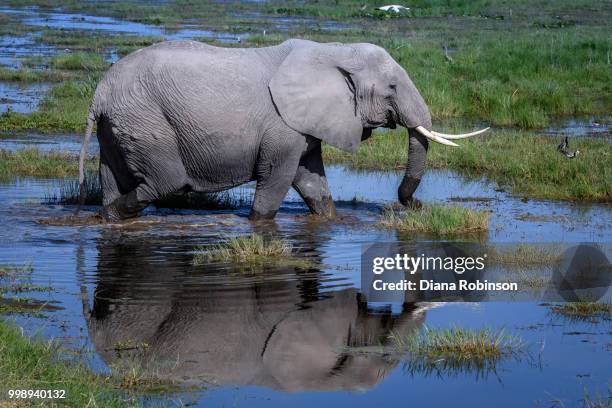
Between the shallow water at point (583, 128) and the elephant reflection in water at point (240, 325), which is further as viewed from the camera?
the shallow water at point (583, 128)

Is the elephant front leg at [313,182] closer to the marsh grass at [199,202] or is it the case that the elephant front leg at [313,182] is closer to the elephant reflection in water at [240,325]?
the marsh grass at [199,202]

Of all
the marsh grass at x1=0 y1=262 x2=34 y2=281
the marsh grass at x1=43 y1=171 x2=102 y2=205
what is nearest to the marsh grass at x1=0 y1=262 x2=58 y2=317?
the marsh grass at x1=0 y1=262 x2=34 y2=281

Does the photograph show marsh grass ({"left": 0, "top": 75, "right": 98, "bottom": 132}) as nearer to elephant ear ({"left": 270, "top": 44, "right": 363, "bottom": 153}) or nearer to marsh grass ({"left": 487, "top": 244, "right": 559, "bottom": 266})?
elephant ear ({"left": 270, "top": 44, "right": 363, "bottom": 153})

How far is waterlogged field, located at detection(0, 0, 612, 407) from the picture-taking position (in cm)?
624

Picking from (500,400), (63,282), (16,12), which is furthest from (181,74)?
(16,12)

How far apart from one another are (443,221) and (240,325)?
3.25 m

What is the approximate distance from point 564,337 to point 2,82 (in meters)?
15.4

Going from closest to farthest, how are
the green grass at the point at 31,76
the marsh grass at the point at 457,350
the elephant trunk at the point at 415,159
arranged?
the marsh grass at the point at 457,350
the elephant trunk at the point at 415,159
the green grass at the point at 31,76

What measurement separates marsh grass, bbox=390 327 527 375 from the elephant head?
3.68m

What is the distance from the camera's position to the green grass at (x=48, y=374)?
557 cm

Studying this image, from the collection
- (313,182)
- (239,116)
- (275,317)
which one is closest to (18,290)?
(275,317)

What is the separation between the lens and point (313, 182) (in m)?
10.6

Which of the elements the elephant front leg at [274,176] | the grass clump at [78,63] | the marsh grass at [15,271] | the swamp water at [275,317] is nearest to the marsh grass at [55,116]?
the swamp water at [275,317]

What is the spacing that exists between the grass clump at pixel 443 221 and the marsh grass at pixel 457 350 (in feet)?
10.2
